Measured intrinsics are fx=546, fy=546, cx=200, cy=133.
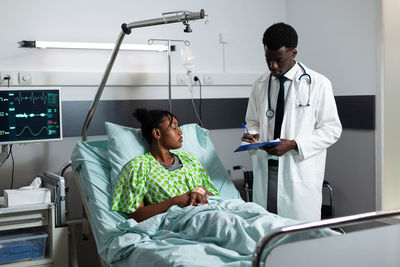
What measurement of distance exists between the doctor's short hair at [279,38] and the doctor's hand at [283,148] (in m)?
0.51

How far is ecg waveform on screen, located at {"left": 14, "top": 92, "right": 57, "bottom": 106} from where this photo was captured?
122 inches

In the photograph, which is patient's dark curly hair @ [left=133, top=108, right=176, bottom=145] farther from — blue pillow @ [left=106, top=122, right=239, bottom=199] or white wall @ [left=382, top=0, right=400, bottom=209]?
white wall @ [left=382, top=0, right=400, bottom=209]

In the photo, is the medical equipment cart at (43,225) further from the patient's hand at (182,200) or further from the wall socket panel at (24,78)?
the wall socket panel at (24,78)

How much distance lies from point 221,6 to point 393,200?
203 cm

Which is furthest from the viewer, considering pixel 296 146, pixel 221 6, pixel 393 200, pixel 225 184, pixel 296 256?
pixel 221 6

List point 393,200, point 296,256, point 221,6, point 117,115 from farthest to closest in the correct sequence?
1. point 221,6
2. point 117,115
3. point 393,200
4. point 296,256

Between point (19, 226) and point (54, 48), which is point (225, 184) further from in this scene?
point (54, 48)

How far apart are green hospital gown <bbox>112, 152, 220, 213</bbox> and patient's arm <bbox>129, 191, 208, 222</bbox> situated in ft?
0.14

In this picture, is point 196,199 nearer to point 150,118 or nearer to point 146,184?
point 146,184

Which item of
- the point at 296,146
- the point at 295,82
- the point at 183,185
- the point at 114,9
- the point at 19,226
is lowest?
the point at 19,226

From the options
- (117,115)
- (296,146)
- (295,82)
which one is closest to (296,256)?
(296,146)

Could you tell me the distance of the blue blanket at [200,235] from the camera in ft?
7.16

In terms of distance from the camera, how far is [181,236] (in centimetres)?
248

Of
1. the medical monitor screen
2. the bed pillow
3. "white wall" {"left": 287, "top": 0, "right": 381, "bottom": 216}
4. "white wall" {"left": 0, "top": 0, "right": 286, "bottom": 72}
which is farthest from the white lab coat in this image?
"white wall" {"left": 0, "top": 0, "right": 286, "bottom": 72}
